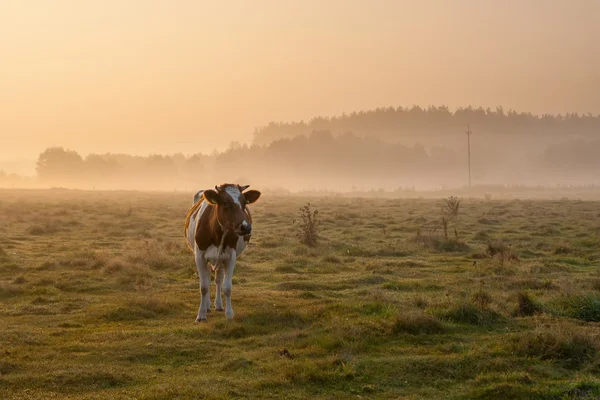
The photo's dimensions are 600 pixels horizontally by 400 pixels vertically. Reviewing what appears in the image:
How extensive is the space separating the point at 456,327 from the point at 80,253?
12775mm

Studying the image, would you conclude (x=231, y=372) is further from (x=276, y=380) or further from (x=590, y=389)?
(x=590, y=389)

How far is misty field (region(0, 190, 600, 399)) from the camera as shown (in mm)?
8156

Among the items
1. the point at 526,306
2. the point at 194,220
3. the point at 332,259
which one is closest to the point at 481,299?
the point at 526,306

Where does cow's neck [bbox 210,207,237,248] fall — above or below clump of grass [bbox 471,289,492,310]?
above

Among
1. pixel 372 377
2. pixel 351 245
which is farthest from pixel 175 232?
pixel 372 377

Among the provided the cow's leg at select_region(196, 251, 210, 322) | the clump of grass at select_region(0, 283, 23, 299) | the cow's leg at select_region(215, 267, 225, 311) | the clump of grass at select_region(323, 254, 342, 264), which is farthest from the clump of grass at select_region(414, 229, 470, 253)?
the clump of grass at select_region(0, 283, 23, 299)

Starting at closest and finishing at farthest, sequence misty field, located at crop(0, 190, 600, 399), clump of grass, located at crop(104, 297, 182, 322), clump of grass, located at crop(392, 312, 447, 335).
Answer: misty field, located at crop(0, 190, 600, 399)
clump of grass, located at crop(392, 312, 447, 335)
clump of grass, located at crop(104, 297, 182, 322)

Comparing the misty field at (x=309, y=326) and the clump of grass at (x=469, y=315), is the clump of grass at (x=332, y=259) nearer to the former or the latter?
the misty field at (x=309, y=326)

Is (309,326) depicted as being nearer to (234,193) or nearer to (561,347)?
(234,193)

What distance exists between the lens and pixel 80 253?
64.3 ft

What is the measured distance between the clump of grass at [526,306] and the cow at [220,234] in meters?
5.32

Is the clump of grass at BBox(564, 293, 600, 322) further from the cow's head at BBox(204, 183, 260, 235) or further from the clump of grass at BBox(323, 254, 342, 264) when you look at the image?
the clump of grass at BBox(323, 254, 342, 264)

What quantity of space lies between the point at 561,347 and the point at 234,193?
6.05 metres

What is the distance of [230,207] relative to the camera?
457 inches
